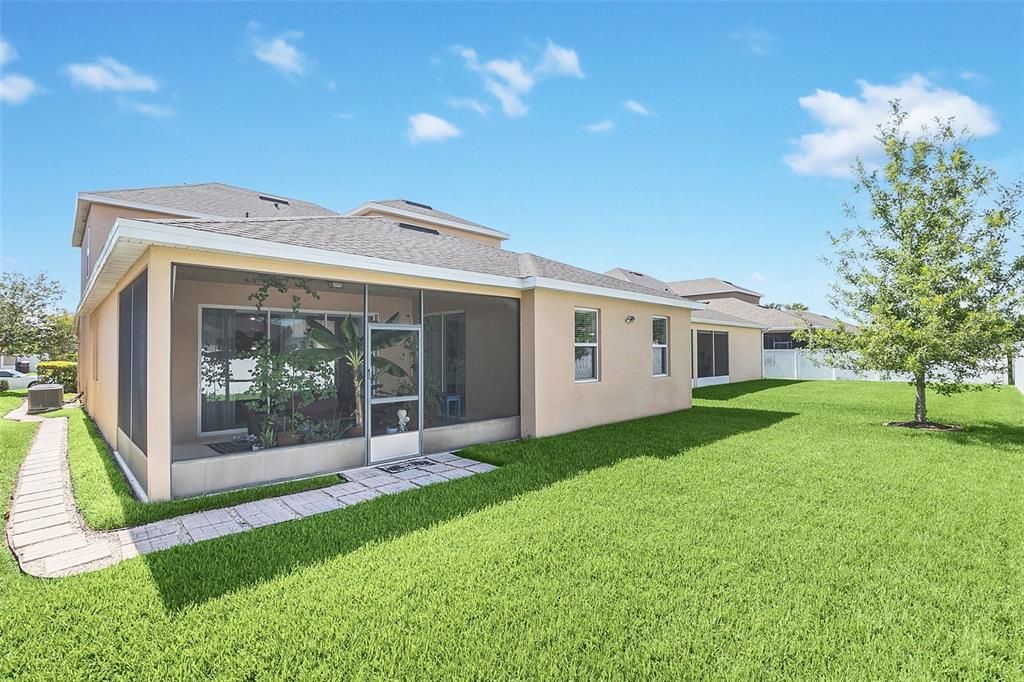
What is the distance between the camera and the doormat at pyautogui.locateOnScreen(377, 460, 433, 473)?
714 centimetres

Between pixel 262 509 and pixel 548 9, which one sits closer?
pixel 262 509

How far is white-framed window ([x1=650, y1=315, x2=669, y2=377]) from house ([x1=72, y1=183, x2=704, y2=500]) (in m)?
0.11

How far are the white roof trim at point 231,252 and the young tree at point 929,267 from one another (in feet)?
23.6

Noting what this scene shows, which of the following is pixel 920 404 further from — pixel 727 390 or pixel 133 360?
pixel 133 360

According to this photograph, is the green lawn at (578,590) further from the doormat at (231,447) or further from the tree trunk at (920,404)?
the tree trunk at (920,404)

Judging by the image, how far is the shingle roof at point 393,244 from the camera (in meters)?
6.33

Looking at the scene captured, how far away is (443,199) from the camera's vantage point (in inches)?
825

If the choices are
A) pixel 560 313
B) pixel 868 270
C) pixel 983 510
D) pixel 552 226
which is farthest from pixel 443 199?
pixel 983 510

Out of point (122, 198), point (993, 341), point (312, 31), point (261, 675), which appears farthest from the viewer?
point (122, 198)

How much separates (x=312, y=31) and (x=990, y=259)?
619 inches

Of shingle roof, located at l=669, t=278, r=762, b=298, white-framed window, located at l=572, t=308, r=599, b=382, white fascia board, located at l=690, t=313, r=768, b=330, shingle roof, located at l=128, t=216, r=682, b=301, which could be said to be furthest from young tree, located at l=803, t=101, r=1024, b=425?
shingle roof, located at l=669, t=278, r=762, b=298

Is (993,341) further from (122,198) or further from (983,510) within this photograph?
(122,198)

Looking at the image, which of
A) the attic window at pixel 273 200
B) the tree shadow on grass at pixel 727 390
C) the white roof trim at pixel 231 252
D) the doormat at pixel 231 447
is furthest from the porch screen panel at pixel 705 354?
the doormat at pixel 231 447

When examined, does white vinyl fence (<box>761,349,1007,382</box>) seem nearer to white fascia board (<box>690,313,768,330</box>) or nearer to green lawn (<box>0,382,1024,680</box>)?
white fascia board (<box>690,313,768,330</box>)
